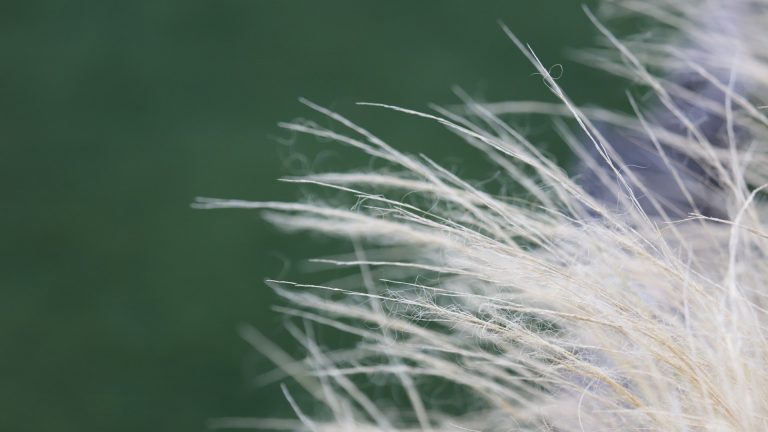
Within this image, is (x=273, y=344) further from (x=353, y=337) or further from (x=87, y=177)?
(x=87, y=177)

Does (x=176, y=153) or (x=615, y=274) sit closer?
(x=615, y=274)

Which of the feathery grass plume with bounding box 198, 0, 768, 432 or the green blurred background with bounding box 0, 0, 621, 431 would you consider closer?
the feathery grass plume with bounding box 198, 0, 768, 432

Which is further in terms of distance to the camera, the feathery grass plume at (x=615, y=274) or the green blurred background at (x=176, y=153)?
the green blurred background at (x=176, y=153)

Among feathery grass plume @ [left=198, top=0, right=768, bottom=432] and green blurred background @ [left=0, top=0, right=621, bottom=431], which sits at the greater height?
feathery grass plume @ [left=198, top=0, right=768, bottom=432]

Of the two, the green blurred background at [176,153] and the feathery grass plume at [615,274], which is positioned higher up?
the feathery grass plume at [615,274]

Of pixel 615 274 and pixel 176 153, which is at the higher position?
pixel 615 274

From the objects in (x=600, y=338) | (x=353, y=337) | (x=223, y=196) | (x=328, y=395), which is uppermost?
(x=600, y=338)

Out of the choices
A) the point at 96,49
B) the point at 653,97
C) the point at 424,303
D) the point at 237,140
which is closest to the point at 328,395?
the point at 424,303

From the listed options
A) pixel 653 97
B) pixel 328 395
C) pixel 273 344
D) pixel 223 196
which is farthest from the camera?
pixel 223 196
